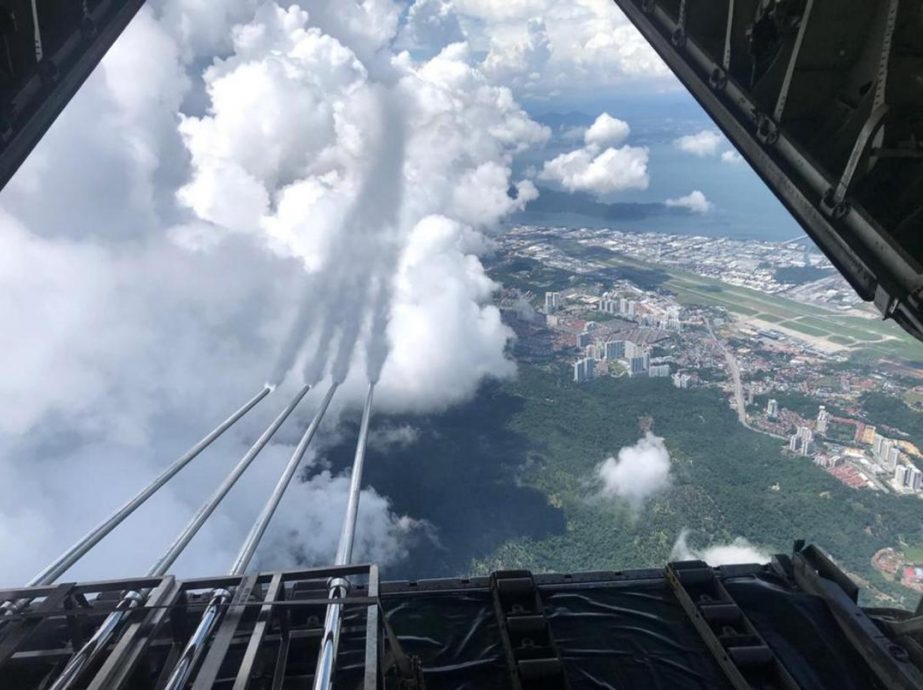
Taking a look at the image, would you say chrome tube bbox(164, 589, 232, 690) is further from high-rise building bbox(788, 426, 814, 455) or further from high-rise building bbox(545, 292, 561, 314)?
high-rise building bbox(545, 292, 561, 314)

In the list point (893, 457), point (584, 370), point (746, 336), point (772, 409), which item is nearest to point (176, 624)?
point (893, 457)

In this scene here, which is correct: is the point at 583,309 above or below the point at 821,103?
above

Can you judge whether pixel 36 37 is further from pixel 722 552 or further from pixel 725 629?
pixel 722 552

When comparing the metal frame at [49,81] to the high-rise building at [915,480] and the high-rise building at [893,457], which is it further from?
the high-rise building at [893,457]

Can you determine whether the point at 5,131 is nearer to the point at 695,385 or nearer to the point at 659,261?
the point at 695,385

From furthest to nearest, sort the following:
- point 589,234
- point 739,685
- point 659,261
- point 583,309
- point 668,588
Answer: point 589,234
point 659,261
point 583,309
point 668,588
point 739,685

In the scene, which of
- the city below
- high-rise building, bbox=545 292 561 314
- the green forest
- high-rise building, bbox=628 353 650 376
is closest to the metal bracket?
the green forest

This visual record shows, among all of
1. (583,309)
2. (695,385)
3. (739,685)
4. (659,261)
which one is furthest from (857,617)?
(659,261)
